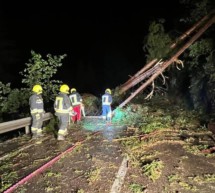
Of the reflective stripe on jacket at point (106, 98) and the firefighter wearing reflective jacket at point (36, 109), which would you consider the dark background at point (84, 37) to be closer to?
the reflective stripe on jacket at point (106, 98)

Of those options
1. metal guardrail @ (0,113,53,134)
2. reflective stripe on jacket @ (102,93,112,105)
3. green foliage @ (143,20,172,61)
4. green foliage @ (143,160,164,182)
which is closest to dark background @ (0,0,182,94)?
green foliage @ (143,20,172,61)

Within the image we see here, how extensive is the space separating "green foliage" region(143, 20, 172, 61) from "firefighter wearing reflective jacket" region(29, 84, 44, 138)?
7.61m

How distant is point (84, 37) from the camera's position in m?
42.6

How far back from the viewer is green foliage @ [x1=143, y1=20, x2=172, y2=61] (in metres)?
15.9

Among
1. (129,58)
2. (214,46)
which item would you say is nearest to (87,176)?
(214,46)

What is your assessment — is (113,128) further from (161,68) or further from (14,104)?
(14,104)

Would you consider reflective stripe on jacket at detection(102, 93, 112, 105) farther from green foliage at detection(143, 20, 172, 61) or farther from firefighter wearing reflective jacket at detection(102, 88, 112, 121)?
green foliage at detection(143, 20, 172, 61)

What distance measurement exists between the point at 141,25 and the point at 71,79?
11352 millimetres

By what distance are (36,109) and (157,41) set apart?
8.10 metres

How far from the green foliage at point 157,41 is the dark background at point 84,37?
16080 millimetres

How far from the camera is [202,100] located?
1434 centimetres

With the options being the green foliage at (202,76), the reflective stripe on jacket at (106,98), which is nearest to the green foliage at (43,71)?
the reflective stripe on jacket at (106,98)

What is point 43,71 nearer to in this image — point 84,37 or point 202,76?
point 202,76

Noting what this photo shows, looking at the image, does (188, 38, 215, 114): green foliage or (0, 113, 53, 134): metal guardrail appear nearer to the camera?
(0, 113, 53, 134): metal guardrail
